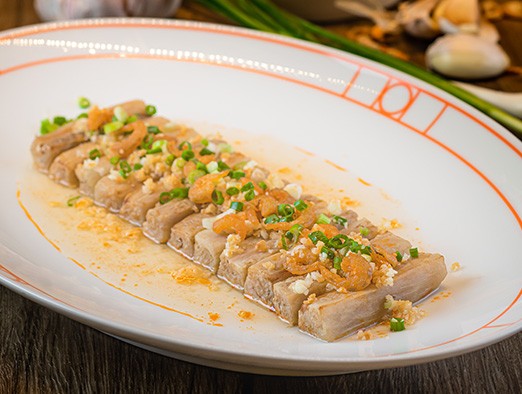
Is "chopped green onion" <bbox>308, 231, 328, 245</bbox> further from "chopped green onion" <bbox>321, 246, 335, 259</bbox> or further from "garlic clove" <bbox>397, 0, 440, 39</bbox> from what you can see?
"garlic clove" <bbox>397, 0, 440, 39</bbox>

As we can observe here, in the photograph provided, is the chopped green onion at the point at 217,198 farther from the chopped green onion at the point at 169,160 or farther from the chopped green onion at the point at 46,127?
the chopped green onion at the point at 46,127

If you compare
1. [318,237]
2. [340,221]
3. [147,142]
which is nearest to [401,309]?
[318,237]

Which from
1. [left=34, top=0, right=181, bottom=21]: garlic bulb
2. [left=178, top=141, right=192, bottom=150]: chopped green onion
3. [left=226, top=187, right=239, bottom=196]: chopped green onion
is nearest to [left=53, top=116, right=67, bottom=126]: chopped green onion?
[left=178, top=141, right=192, bottom=150]: chopped green onion

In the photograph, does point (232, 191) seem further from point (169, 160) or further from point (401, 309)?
point (401, 309)

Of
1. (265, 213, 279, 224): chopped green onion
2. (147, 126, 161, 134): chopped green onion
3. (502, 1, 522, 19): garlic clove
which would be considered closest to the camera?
(265, 213, 279, 224): chopped green onion

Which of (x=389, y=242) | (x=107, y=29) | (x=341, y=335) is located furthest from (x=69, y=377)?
(x=107, y=29)

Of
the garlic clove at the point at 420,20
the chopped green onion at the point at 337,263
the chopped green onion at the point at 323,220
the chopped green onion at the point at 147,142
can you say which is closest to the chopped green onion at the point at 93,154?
the chopped green onion at the point at 147,142
